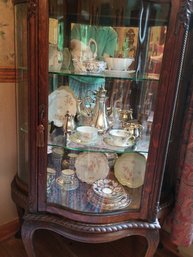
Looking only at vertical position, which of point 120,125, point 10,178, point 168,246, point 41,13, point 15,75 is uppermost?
point 41,13

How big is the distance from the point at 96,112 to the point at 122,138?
0.63 ft

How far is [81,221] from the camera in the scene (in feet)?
3.62

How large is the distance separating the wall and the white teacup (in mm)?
465

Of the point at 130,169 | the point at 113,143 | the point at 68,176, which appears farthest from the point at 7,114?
the point at 130,169

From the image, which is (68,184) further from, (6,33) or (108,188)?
(6,33)

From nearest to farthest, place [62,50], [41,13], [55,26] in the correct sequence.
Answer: [41,13], [55,26], [62,50]

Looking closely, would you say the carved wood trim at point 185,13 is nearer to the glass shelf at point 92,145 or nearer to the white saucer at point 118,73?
the white saucer at point 118,73

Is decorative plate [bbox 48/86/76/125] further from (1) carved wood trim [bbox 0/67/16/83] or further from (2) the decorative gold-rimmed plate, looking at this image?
(1) carved wood trim [bbox 0/67/16/83]

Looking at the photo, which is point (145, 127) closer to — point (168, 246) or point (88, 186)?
point (88, 186)

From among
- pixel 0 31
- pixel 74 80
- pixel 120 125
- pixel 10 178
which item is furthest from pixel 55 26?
pixel 10 178

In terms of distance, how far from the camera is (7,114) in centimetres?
137

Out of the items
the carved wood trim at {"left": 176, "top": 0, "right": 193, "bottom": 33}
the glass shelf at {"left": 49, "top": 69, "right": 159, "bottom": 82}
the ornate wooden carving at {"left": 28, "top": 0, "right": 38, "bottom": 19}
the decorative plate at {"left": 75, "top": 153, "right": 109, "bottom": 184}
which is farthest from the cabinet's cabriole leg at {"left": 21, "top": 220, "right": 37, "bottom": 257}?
the carved wood trim at {"left": 176, "top": 0, "right": 193, "bottom": 33}

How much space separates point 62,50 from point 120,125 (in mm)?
465

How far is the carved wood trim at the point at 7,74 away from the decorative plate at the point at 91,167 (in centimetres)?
57
